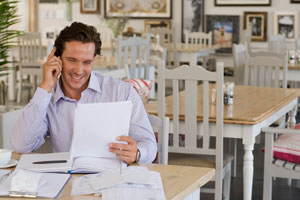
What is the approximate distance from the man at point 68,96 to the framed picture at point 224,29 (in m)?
7.82

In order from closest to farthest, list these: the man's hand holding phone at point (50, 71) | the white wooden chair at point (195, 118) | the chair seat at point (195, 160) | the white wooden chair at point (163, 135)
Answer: the man's hand holding phone at point (50, 71)
the white wooden chair at point (163, 135)
the white wooden chair at point (195, 118)
the chair seat at point (195, 160)

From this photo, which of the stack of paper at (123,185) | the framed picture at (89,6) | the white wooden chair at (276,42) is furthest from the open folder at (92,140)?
the framed picture at (89,6)

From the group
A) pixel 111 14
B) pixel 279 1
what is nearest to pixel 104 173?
pixel 279 1

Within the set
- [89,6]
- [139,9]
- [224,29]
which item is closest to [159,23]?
Result: [139,9]

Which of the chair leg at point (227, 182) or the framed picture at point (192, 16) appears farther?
the framed picture at point (192, 16)

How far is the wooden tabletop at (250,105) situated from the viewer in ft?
12.7

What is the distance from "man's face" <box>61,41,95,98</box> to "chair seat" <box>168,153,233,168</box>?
4.48 ft

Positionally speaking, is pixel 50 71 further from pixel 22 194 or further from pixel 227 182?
pixel 227 182

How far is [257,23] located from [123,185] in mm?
8528

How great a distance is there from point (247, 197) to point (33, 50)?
6195 millimetres

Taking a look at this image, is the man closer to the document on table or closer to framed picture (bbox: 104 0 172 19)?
the document on table

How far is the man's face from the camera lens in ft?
8.90

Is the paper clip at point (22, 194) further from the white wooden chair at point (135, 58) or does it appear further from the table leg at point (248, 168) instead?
the white wooden chair at point (135, 58)

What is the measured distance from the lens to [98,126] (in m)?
2.43
